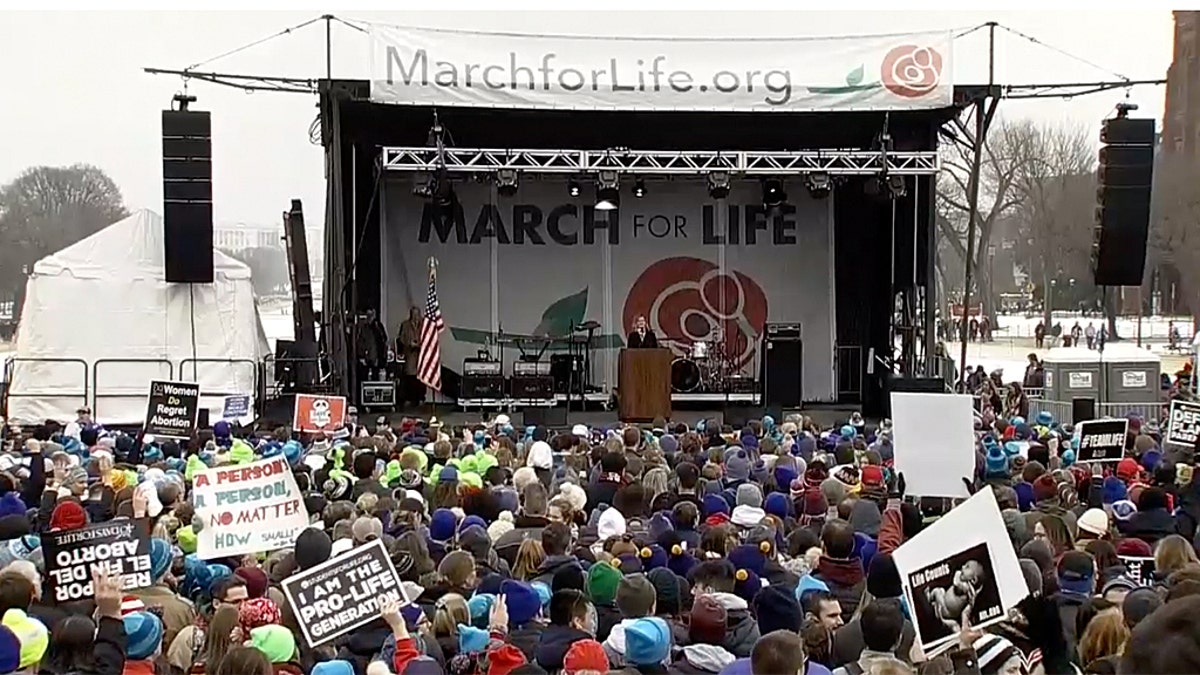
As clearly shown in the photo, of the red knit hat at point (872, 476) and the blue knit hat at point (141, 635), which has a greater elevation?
the blue knit hat at point (141, 635)

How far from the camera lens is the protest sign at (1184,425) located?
9328 millimetres

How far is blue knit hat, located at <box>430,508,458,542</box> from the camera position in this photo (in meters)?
6.28

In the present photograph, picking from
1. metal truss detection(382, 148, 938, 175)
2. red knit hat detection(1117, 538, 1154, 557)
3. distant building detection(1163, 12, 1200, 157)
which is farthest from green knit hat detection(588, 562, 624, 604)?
distant building detection(1163, 12, 1200, 157)

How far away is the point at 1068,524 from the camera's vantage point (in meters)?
6.15

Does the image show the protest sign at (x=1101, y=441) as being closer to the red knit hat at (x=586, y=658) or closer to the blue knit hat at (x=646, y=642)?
the blue knit hat at (x=646, y=642)

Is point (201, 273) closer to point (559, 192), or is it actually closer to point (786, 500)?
point (559, 192)

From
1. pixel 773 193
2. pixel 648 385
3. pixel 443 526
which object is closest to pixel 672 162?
pixel 773 193

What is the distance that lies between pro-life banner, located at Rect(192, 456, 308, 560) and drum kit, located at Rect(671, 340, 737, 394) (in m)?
12.3

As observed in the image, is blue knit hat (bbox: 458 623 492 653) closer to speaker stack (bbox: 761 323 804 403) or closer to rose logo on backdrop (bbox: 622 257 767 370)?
speaker stack (bbox: 761 323 804 403)

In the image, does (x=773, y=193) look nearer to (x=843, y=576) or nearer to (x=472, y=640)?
(x=843, y=576)

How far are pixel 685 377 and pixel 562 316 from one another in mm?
2043

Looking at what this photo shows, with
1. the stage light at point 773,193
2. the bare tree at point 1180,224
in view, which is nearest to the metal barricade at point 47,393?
the stage light at point 773,193

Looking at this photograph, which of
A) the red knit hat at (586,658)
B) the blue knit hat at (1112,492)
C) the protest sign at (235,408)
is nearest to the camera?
the red knit hat at (586,658)

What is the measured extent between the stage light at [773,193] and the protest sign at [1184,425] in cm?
838
